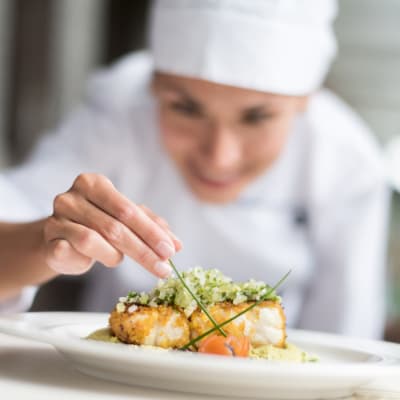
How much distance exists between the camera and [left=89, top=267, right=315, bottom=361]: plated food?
2.86ft

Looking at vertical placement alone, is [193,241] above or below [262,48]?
below

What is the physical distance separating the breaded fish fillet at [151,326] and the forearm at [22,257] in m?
0.35

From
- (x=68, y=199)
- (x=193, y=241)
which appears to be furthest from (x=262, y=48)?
(x=68, y=199)

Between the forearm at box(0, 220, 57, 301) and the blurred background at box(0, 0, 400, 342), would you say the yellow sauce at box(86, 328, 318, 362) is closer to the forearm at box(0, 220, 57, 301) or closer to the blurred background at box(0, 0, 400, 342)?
the forearm at box(0, 220, 57, 301)

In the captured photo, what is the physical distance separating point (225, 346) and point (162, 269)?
132 millimetres

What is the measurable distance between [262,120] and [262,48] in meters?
0.16

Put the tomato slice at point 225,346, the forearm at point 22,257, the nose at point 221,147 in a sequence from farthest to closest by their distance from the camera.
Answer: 1. the nose at point 221,147
2. the forearm at point 22,257
3. the tomato slice at point 225,346

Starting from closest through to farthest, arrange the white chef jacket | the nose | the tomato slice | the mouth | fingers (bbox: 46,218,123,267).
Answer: the tomato slice < fingers (bbox: 46,218,123,267) < the nose < the mouth < the white chef jacket

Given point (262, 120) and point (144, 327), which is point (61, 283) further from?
point (144, 327)

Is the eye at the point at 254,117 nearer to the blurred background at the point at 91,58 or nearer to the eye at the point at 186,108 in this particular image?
the eye at the point at 186,108

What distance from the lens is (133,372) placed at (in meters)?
0.77

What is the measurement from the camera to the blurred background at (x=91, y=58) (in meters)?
4.05

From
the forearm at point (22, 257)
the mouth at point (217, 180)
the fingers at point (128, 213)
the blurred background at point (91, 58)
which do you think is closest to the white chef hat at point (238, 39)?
the mouth at point (217, 180)

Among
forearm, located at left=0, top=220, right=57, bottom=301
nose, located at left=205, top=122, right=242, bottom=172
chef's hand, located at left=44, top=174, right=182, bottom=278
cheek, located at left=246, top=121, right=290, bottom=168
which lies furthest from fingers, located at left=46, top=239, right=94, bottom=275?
cheek, located at left=246, top=121, right=290, bottom=168
